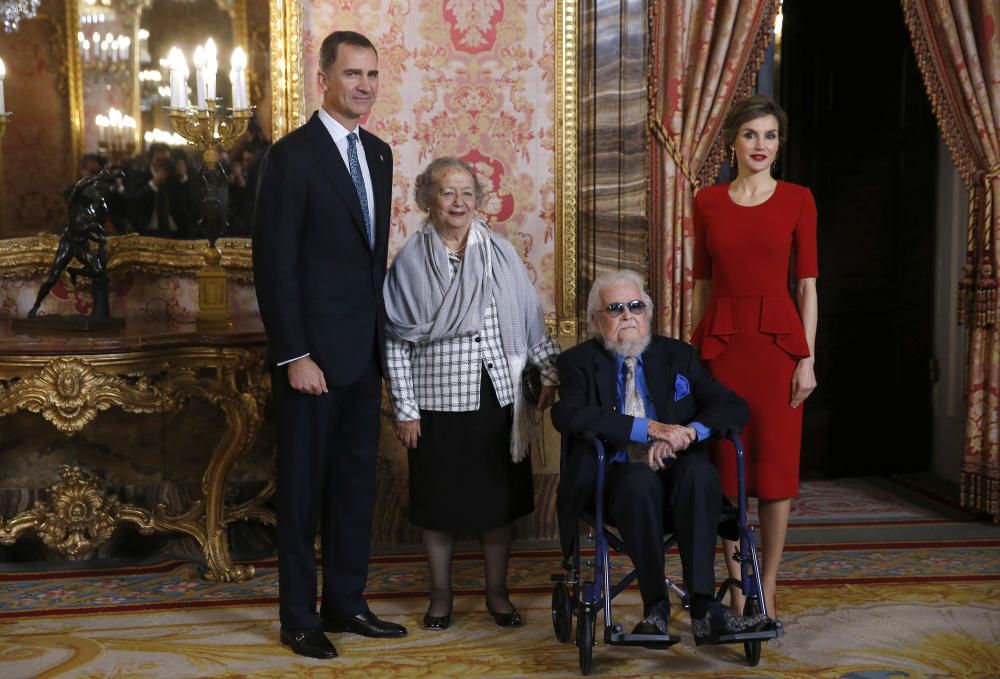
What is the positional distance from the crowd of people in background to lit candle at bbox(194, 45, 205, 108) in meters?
0.27

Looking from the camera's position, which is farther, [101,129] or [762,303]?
[101,129]

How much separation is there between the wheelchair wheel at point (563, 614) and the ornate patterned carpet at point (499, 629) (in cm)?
4

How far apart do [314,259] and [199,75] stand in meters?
1.37

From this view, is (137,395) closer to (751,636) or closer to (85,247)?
(85,247)

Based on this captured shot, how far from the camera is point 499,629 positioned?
157 inches

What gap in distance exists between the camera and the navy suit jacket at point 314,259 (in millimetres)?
3588

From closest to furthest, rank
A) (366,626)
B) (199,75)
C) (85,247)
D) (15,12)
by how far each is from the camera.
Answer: (366,626), (85,247), (199,75), (15,12)

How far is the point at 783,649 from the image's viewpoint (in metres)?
3.76

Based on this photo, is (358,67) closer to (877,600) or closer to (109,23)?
(109,23)

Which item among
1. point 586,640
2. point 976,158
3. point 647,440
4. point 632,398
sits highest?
point 976,158

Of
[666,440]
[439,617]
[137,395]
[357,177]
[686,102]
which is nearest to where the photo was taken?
[666,440]

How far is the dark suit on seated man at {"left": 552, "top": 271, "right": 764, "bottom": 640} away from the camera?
11.5 ft

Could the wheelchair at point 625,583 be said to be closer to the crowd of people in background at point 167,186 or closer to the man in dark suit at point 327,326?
the man in dark suit at point 327,326

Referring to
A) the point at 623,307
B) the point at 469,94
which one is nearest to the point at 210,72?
the point at 469,94
